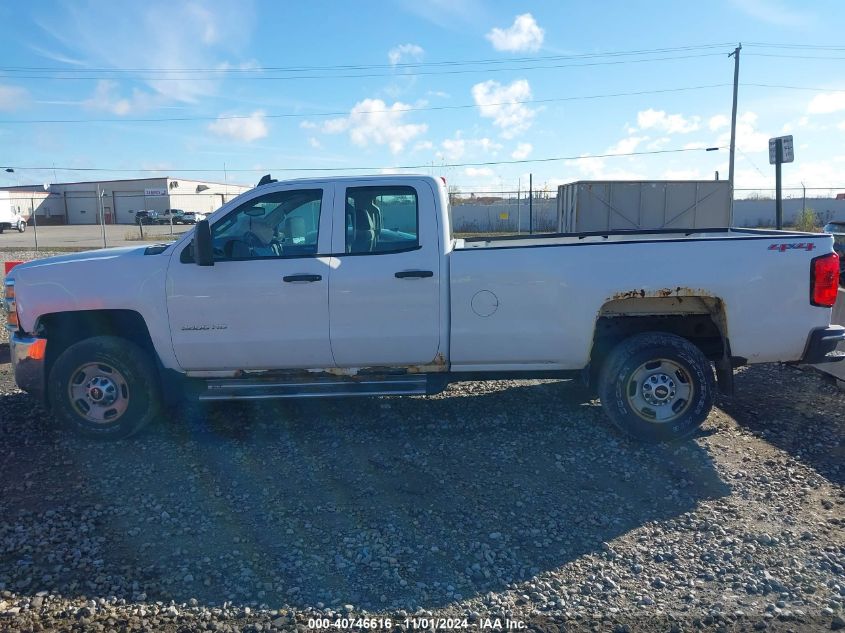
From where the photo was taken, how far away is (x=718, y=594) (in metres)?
3.51

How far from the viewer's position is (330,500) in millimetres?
4598

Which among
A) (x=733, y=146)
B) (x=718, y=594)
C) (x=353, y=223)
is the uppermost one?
(x=733, y=146)

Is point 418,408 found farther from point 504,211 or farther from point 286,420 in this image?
point 504,211

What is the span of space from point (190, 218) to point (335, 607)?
1740 inches

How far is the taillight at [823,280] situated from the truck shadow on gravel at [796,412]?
115cm

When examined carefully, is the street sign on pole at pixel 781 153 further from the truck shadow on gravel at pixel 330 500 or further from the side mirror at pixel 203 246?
the side mirror at pixel 203 246

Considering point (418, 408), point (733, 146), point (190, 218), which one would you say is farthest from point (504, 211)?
point (418, 408)

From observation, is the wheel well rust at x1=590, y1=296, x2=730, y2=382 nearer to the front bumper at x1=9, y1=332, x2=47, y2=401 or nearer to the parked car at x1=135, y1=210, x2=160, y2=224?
the front bumper at x1=9, y1=332, x2=47, y2=401

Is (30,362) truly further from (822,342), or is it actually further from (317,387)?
(822,342)

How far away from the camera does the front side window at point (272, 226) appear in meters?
5.63

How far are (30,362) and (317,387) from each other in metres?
2.35

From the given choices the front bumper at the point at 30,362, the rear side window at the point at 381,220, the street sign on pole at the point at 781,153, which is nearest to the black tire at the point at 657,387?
the rear side window at the point at 381,220

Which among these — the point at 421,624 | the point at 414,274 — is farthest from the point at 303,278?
the point at 421,624

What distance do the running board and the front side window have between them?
104 centimetres
